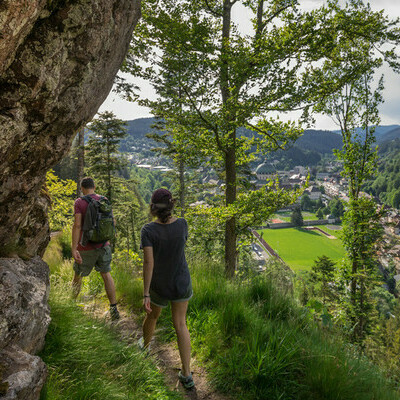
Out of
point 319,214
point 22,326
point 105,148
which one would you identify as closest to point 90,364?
point 22,326

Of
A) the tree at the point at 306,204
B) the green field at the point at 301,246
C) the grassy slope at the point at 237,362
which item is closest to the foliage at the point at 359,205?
the grassy slope at the point at 237,362

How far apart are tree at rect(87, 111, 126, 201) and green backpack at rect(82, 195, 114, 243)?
581 inches

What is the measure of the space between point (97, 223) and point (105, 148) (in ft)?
54.1

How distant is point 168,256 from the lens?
264cm

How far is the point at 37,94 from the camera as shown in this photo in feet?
7.20

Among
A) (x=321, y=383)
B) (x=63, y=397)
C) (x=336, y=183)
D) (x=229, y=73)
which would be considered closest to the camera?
(x=63, y=397)

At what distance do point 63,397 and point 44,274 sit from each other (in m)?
1.15

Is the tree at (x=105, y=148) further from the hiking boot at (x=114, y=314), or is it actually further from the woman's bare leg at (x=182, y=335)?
the woman's bare leg at (x=182, y=335)

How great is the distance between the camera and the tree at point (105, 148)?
17750mm

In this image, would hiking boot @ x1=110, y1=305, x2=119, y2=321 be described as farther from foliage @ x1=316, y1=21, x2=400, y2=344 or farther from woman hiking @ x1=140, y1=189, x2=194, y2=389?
foliage @ x1=316, y1=21, x2=400, y2=344

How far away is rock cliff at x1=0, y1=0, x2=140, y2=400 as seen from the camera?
176 cm

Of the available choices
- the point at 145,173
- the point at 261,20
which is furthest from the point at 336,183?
the point at 261,20

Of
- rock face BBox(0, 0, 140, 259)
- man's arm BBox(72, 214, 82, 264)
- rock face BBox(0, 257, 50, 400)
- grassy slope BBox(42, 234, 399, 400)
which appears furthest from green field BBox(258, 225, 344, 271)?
rock face BBox(0, 257, 50, 400)

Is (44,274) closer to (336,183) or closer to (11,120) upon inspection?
(11,120)
